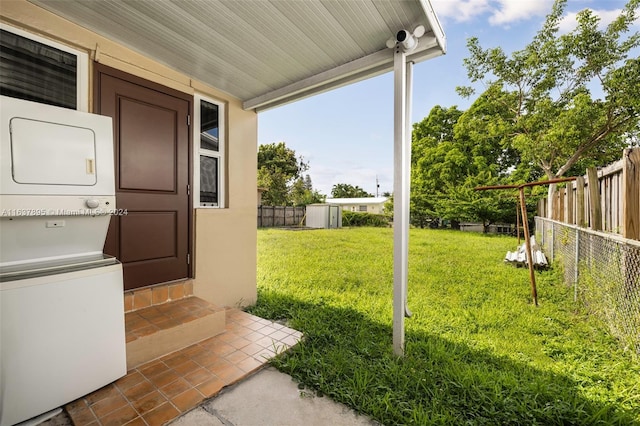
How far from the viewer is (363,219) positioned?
16.8 m

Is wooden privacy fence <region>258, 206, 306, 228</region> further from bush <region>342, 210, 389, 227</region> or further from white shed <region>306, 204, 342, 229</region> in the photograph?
bush <region>342, 210, 389, 227</region>

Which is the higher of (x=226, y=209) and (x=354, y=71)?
(x=354, y=71)

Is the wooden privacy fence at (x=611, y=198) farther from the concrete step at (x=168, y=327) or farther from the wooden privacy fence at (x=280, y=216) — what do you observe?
the wooden privacy fence at (x=280, y=216)

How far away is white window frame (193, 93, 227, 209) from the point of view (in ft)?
9.75

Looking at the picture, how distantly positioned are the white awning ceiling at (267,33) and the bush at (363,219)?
1402 cm

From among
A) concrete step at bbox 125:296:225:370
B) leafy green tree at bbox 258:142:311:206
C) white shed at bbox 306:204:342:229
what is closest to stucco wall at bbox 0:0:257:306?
concrete step at bbox 125:296:225:370

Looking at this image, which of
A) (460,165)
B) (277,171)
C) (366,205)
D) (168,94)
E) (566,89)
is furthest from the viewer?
(366,205)

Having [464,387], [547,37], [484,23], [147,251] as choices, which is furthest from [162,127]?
[547,37]

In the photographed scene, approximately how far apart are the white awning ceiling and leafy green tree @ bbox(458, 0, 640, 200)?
886 centimetres

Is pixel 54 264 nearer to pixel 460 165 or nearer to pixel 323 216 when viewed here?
pixel 323 216

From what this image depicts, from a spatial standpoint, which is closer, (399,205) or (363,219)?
(399,205)

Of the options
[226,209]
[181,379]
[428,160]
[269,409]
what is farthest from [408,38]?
[428,160]

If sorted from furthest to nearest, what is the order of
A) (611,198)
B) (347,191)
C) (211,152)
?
1. (347,191)
2. (211,152)
3. (611,198)

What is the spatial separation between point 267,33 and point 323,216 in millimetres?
12331
